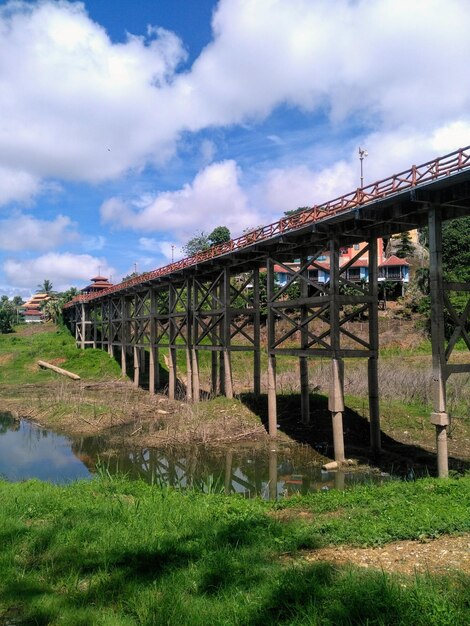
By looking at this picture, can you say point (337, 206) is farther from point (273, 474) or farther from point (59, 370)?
point (59, 370)

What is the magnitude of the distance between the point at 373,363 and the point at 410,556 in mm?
10726

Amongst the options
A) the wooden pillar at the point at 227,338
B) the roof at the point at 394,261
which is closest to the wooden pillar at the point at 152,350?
→ the wooden pillar at the point at 227,338

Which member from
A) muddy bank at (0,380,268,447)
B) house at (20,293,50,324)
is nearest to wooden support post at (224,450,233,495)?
muddy bank at (0,380,268,447)

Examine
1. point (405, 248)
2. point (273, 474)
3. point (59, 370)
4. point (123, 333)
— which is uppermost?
point (405, 248)

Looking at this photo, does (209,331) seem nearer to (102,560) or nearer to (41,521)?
(41,521)

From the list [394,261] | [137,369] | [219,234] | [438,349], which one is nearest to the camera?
[438,349]

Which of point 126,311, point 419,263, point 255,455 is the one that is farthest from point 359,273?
point 255,455

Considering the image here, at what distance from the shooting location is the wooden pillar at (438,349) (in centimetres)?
1184

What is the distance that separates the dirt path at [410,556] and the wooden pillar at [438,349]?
5384mm

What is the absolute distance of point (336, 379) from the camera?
50.9 feet

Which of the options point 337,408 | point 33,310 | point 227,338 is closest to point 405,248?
point 227,338

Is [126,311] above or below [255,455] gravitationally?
above

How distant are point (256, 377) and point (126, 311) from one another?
18.2 meters

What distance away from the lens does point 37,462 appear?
55.0 feet
